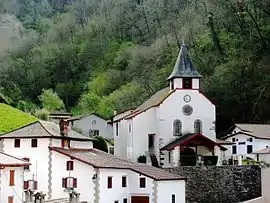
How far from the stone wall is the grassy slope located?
19.0 m

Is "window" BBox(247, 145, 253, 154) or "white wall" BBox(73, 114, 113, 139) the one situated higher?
"white wall" BBox(73, 114, 113, 139)

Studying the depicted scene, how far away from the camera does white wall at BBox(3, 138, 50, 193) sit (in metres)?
42.5

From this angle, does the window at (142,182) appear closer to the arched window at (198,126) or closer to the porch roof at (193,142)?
the porch roof at (193,142)

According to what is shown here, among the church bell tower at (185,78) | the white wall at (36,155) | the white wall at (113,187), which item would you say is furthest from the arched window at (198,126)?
the white wall at (36,155)

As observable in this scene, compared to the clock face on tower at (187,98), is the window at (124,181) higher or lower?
lower

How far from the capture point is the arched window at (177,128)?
55.2 m

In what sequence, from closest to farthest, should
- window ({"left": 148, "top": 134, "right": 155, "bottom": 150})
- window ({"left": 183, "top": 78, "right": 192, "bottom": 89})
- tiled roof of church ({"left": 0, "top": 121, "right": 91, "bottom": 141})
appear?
tiled roof of church ({"left": 0, "top": 121, "right": 91, "bottom": 141})
window ({"left": 148, "top": 134, "right": 155, "bottom": 150})
window ({"left": 183, "top": 78, "right": 192, "bottom": 89})

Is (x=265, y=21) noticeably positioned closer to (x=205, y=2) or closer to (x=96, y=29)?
(x=205, y=2)

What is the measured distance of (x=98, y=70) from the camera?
372ft

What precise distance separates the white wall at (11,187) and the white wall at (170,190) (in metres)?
10.3

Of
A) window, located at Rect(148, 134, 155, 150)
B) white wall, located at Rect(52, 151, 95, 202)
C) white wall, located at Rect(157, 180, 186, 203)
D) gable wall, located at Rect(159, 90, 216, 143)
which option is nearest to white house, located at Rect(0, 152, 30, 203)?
white wall, located at Rect(52, 151, 95, 202)

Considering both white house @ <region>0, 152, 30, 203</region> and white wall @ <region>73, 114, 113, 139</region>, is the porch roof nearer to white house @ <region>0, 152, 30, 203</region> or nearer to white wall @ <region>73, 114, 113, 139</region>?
white house @ <region>0, 152, 30, 203</region>

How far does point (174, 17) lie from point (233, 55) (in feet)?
106

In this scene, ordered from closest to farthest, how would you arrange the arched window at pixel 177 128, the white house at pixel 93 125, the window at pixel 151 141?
the arched window at pixel 177 128 < the window at pixel 151 141 < the white house at pixel 93 125
